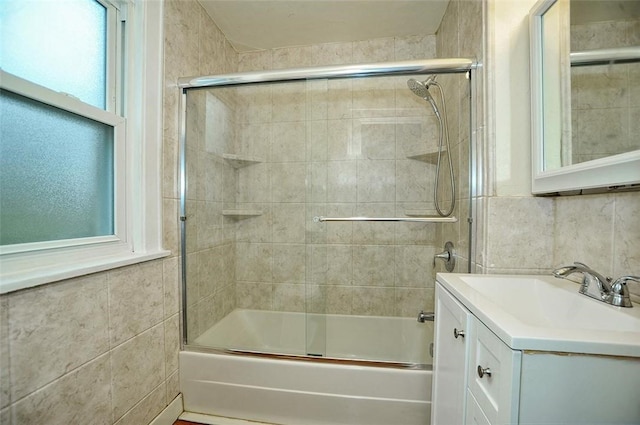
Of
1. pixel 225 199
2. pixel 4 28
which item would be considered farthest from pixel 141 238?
pixel 4 28

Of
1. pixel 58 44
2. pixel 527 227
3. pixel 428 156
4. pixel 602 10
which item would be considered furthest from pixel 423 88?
pixel 58 44

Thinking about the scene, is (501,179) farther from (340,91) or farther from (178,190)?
(178,190)

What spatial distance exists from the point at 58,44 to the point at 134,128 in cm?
34

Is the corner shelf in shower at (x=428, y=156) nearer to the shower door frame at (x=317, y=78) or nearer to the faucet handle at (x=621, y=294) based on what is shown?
the shower door frame at (x=317, y=78)

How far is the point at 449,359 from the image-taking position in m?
0.80

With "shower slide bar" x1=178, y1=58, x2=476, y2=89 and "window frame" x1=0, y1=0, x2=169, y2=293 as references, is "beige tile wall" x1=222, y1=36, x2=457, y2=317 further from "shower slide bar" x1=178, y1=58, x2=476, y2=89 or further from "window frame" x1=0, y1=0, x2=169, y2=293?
"window frame" x1=0, y1=0, x2=169, y2=293

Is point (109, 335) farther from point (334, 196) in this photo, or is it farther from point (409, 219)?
point (409, 219)

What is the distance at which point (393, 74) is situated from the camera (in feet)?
4.10

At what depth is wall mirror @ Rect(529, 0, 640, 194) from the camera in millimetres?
676

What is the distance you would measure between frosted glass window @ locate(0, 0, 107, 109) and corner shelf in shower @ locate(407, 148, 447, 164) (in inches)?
64.3

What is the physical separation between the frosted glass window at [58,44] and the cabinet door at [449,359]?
1.53 metres

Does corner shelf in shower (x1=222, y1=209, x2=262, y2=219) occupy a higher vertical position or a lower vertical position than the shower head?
lower

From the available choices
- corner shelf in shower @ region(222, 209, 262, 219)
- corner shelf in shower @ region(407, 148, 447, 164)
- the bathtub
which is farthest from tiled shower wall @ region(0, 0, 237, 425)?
corner shelf in shower @ region(407, 148, 447, 164)

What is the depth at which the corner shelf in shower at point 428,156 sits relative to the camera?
1514 mm
